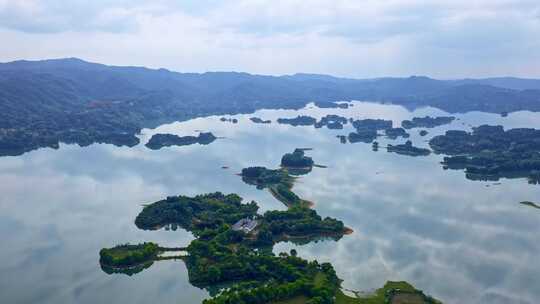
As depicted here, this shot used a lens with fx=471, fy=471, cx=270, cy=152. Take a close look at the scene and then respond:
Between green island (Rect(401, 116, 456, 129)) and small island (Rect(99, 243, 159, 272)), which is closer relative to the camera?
small island (Rect(99, 243, 159, 272))

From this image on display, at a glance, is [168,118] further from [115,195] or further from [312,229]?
[312,229]

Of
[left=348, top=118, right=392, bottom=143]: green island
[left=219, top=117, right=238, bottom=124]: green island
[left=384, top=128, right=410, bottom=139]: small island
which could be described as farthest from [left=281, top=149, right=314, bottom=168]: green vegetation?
[left=219, top=117, right=238, bottom=124]: green island

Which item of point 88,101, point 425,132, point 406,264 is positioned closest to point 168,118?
point 88,101

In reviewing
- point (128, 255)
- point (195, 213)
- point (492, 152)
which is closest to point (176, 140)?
point (195, 213)

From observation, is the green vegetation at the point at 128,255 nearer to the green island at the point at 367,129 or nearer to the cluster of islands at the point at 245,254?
the cluster of islands at the point at 245,254

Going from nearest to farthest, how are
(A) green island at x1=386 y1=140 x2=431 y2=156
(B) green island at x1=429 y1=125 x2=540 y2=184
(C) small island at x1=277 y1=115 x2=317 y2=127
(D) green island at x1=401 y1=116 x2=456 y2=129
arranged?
(B) green island at x1=429 y1=125 x2=540 y2=184 → (A) green island at x1=386 y1=140 x2=431 y2=156 → (D) green island at x1=401 y1=116 x2=456 y2=129 → (C) small island at x1=277 y1=115 x2=317 y2=127

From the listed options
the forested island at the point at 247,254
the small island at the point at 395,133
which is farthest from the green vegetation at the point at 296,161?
the small island at the point at 395,133

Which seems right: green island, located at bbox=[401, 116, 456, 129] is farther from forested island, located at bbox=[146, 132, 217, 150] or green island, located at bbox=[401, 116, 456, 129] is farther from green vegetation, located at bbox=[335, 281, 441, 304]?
green vegetation, located at bbox=[335, 281, 441, 304]
